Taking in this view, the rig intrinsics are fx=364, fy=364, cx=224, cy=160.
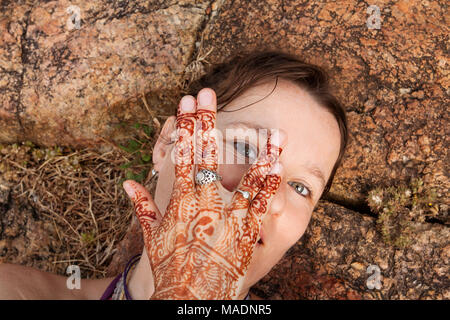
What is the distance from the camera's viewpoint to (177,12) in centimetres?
301

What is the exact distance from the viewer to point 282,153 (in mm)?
2119

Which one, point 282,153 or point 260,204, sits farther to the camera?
point 282,153

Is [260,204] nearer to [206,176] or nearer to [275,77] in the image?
[206,176]

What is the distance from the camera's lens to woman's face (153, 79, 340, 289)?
205cm

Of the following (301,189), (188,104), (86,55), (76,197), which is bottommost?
(76,197)

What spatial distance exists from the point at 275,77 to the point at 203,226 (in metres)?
1.24

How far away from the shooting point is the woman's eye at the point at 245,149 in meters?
2.08

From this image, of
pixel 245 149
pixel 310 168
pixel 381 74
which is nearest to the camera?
pixel 245 149

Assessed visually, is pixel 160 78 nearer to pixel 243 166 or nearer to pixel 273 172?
pixel 243 166

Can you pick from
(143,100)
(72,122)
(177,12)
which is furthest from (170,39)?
(72,122)

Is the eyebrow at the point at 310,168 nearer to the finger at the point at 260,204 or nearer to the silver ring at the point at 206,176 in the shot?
the finger at the point at 260,204

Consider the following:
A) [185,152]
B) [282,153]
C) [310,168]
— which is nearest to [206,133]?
[185,152]

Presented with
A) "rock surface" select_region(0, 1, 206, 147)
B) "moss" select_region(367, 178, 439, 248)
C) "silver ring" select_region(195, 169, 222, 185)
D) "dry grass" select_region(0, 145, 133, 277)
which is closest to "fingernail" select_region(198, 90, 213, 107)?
"silver ring" select_region(195, 169, 222, 185)

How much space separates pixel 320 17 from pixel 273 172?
1721 mm
